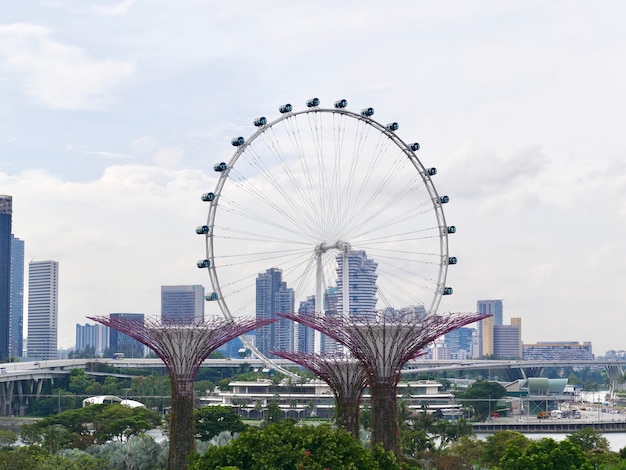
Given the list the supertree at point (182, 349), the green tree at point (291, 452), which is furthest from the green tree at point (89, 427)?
the green tree at point (291, 452)

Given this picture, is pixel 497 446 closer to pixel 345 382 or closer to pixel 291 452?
pixel 345 382

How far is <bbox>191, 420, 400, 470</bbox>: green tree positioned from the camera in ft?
178

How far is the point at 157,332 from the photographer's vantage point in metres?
74.9

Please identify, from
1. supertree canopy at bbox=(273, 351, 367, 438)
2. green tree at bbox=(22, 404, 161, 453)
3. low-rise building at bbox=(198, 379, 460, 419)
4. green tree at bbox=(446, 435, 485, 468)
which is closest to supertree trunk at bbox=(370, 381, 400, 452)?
supertree canopy at bbox=(273, 351, 367, 438)

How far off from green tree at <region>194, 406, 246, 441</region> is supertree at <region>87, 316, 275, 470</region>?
34868 millimetres

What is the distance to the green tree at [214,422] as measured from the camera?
110 m

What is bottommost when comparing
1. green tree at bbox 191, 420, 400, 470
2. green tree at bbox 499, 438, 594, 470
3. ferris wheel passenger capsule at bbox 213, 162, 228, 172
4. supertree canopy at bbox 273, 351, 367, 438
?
green tree at bbox 499, 438, 594, 470

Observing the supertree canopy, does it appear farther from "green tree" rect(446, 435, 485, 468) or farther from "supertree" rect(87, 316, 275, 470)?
"green tree" rect(446, 435, 485, 468)

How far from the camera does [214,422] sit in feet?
363

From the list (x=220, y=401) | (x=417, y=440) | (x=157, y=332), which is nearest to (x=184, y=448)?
(x=157, y=332)

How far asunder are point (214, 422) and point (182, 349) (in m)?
37.1

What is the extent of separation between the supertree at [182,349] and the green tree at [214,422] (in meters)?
34.9

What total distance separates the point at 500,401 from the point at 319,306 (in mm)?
98537

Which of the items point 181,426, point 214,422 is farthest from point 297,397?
point 181,426
